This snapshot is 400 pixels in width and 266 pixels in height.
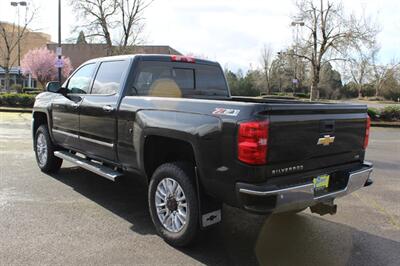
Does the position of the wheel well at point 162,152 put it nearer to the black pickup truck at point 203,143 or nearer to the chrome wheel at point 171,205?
the black pickup truck at point 203,143

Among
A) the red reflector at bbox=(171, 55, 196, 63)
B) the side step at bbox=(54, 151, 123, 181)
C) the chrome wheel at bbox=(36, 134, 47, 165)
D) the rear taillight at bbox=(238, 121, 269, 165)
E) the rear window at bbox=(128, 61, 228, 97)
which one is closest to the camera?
the rear taillight at bbox=(238, 121, 269, 165)

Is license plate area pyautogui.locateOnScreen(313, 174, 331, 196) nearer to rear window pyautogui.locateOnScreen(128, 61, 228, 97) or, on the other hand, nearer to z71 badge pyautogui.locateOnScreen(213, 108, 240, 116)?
z71 badge pyautogui.locateOnScreen(213, 108, 240, 116)

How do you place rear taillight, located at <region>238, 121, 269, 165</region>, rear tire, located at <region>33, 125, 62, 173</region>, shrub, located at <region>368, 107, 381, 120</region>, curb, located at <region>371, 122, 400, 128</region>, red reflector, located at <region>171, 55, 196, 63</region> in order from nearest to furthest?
rear taillight, located at <region>238, 121, 269, 165</region> < red reflector, located at <region>171, 55, 196, 63</region> < rear tire, located at <region>33, 125, 62, 173</region> < curb, located at <region>371, 122, 400, 128</region> < shrub, located at <region>368, 107, 381, 120</region>

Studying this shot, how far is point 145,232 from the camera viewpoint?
15.6 feet

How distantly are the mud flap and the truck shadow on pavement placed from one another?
11.5 inches

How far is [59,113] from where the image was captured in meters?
6.75

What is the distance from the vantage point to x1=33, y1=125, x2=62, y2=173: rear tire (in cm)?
729

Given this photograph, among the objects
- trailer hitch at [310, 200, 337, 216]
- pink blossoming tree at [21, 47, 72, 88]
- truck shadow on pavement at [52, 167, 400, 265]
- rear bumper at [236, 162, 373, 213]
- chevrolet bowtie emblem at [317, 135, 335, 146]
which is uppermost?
pink blossoming tree at [21, 47, 72, 88]

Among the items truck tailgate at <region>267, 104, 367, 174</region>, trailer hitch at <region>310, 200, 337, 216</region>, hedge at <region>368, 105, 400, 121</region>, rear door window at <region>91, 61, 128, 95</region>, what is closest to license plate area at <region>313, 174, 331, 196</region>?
truck tailgate at <region>267, 104, 367, 174</region>

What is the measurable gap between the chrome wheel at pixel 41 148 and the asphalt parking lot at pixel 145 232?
612 millimetres

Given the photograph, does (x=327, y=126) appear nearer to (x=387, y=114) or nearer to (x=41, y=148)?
(x=41, y=148)

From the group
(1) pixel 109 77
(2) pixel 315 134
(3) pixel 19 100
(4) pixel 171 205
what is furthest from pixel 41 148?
(3) pixel 19 100

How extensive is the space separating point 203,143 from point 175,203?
842 millimetres

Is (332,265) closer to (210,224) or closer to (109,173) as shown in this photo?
(210,224)
